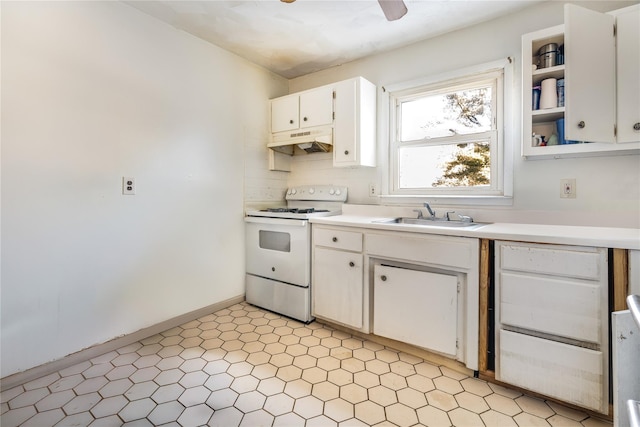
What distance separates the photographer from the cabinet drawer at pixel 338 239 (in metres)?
2.08

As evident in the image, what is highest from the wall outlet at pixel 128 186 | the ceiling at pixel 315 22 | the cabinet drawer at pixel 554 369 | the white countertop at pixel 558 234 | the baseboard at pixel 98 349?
the ceiling at pixel 315 22

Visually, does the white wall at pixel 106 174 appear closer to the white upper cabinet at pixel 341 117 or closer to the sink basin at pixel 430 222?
the white upper cabinet at pixel 341 117

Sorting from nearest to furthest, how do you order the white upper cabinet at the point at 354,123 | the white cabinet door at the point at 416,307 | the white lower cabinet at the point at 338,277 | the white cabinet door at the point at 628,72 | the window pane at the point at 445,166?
1. the white cabinet door at the point at 628,72
2. the white cabinet door at the point at 416,307
3. the white lower cabinet at the point at 338,277
4. the window pane at the point at 445,166
5. the white upper cabinet at the point at 354,123

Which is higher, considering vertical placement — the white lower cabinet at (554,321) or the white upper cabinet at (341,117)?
the white upper cabinet at (341,117)

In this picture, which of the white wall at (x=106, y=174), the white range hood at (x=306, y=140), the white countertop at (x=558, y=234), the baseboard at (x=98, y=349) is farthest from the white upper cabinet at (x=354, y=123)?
the baseboard at (x=98, y=349)

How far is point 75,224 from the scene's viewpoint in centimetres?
180

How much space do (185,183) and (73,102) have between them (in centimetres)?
83

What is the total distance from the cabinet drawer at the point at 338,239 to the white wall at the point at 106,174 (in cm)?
92

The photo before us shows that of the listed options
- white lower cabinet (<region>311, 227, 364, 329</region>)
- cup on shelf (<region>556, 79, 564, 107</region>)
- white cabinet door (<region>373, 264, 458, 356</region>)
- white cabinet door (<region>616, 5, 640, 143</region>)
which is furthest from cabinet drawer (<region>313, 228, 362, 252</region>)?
white cabinet door (<region>616, 5, 640, 143</region>)

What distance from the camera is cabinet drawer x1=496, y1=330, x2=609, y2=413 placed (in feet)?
4.39

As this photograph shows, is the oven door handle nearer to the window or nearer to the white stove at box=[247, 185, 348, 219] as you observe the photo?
the white stove at box=[247, 185, 348, 219]

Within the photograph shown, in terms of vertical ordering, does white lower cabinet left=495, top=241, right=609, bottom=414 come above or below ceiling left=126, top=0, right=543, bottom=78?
below

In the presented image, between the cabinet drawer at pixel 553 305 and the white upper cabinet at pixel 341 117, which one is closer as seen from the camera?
the cabinet drawer at pixel 553 305

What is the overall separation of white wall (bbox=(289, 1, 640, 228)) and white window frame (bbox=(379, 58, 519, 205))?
0.16ft
